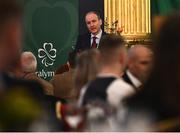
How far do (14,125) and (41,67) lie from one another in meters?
7.77

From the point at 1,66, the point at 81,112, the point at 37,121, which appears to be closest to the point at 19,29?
the point at 1,66

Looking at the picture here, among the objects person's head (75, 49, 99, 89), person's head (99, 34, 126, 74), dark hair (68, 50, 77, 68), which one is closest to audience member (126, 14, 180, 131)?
person's head (99, 34, 126, 74)

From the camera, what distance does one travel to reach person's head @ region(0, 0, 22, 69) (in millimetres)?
1803

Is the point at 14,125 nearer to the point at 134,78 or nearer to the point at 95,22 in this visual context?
the point at 134,78

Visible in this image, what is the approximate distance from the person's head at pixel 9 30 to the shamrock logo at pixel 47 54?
7.60 meters

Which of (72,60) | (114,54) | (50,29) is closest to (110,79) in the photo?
(114,54)

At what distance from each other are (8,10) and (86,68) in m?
2.05

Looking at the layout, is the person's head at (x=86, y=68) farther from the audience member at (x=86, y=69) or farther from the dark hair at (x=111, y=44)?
the dark hair at (x=111, y=44)

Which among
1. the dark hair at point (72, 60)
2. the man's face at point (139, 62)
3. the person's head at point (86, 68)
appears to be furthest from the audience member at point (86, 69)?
the dark hair at point (72, 60)

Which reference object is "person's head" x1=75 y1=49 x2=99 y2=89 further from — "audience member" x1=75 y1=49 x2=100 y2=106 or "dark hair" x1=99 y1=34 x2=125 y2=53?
"dark hair" x1=99 y1=34 x2=125 y2=53

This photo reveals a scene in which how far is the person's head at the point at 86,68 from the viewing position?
12.4 ft

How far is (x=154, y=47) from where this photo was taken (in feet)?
7.33

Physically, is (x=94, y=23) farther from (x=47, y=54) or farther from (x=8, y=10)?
(x=8, y=10)

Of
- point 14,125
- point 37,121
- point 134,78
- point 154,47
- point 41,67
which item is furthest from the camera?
point 41,67
